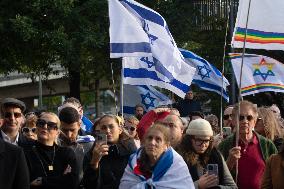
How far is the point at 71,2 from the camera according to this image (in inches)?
1017

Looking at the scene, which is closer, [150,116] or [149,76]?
[150,116]

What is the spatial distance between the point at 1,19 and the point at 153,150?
18829 millimetres

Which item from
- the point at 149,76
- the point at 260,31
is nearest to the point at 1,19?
the point at 149,76

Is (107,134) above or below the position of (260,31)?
below

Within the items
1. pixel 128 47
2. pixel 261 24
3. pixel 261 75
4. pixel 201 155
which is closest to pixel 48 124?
pixel 201 155

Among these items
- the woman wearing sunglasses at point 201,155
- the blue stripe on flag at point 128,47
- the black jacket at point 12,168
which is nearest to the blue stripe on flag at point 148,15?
the blue stripe on flag at point 128,47

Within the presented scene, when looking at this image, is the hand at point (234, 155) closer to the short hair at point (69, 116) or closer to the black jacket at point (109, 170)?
the black jacket at point (109, 170)

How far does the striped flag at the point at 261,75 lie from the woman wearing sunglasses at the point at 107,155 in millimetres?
5097

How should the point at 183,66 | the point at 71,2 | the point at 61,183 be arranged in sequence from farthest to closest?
the point at 71,2 → the point at 183,66 → the point at 61,183

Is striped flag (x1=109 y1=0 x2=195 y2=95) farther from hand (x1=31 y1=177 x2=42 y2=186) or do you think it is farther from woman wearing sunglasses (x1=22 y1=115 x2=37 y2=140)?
hand (x1=31 y1=177 x2=42 y2=186)

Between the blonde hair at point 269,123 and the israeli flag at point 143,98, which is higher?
the blonde hair at point 269,123

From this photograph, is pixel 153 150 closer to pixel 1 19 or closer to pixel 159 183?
pixel 159 183

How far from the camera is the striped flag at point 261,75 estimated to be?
1409 cm

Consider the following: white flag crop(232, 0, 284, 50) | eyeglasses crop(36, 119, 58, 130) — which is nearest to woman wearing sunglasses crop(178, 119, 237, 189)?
eyeglasses crop(36, 119, 58, 130)
